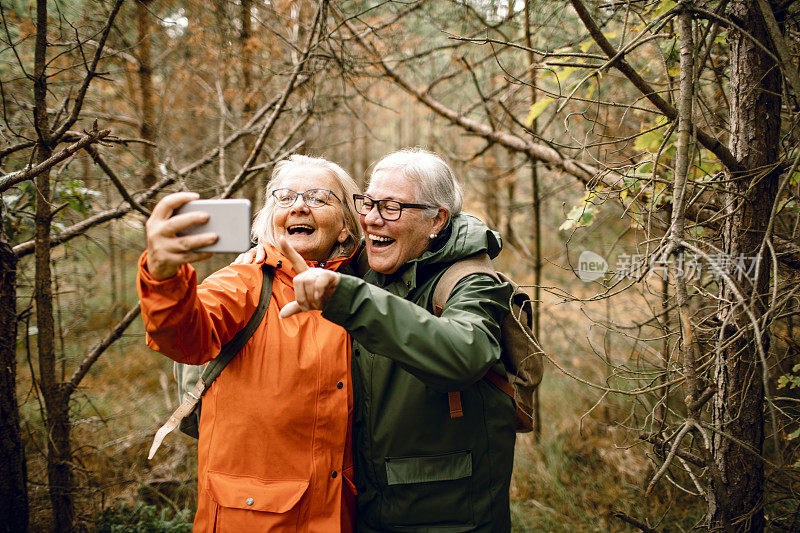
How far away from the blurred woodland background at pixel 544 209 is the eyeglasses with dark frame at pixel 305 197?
0.69 metres

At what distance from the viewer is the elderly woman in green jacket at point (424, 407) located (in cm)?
177

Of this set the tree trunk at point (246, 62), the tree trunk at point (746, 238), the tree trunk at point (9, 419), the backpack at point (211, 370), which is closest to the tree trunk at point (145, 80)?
the tree trunk at point (246, 62)

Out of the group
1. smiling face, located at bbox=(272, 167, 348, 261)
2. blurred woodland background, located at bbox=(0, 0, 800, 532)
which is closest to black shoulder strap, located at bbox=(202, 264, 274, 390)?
smiling face, located at bbox=(272, 167, 348, 261)

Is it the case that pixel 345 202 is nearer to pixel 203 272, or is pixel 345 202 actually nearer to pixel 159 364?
pixel 203 272

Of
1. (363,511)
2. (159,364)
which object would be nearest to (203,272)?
(159,364)

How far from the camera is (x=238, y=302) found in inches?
68.2

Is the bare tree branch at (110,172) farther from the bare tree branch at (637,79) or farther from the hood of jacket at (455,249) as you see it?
the bare tree branch at (637,79)

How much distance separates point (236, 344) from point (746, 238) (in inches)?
82.8

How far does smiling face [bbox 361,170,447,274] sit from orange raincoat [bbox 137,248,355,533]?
15.2 inches

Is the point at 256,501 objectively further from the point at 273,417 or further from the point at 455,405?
the point at 455,405

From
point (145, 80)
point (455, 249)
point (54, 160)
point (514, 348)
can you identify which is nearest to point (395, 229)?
point (455, 249)

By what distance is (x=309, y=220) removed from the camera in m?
2.02

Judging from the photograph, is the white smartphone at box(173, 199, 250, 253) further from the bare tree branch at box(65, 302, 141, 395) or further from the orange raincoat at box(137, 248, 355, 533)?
the bare tree branch at box(65, 302, 141, 395)

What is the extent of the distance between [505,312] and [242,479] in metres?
1.15
